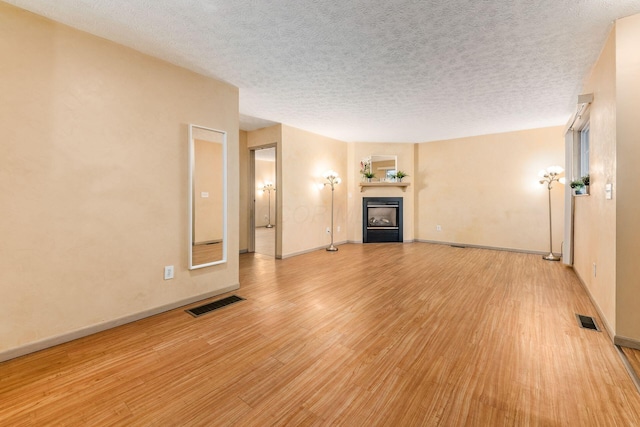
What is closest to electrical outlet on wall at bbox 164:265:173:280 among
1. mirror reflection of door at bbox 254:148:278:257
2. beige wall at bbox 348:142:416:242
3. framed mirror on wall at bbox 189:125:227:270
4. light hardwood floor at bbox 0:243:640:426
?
framed mirror on wall at bbox 189:125:227:270

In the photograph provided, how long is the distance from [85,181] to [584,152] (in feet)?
20.3

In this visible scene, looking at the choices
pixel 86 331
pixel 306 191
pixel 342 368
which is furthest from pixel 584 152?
pixel 86 331

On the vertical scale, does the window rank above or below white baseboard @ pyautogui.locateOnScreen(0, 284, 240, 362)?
above

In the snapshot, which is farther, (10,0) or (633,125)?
(633,125)

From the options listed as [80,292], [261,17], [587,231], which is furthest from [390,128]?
[80,292]

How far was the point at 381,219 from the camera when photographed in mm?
7207

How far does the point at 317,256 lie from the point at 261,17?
4.19 m

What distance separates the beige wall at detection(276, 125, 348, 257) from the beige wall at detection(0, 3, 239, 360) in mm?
2369

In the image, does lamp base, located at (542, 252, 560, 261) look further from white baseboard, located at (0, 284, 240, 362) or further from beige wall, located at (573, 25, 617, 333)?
white baseboard, located at (0, 284, 240, 362)

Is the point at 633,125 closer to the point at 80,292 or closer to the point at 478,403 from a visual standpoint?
the point at 478,403

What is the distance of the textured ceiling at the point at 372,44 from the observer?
2.01 metres

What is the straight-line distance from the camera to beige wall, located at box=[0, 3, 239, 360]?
199 cm

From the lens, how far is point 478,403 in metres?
1.54

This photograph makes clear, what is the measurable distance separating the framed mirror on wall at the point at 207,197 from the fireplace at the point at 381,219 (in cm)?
439
